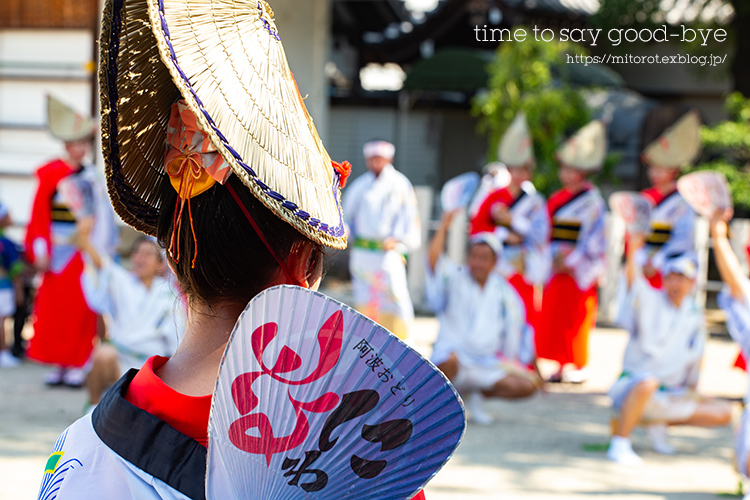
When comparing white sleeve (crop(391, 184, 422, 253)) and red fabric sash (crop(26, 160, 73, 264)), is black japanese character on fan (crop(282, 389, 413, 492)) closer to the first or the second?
red fabric sash (crop(26, 160, 73, 264))

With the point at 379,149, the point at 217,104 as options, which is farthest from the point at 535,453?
the point at 217,104

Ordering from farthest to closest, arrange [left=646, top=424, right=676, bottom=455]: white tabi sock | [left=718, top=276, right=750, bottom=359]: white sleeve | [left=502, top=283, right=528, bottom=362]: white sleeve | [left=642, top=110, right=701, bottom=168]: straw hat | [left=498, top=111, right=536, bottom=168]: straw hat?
[left=498, top=111, right=536, bottom=168]: straw hat, [left=642, top=110, right=701, bottom=168]: straw hat, [left=502, top=283, right=528, bottom=362]: white sleeve, [left=646, top=424, right=676, bottom=455]: white tabi sock, [left=718, top=276, right=750, bottom=359]: white sleeve

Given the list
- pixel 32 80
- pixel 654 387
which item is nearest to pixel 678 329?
pixel 654 387

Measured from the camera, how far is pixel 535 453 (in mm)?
4371

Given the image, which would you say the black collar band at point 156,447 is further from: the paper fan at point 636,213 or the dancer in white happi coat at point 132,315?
the paper fan at point 636,213

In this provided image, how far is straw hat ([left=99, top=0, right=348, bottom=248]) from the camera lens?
33.7 inches

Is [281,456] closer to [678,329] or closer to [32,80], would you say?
[678,329]

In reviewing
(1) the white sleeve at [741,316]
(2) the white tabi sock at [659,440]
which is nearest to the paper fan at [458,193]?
(2) the white tabi sock at [659,440]

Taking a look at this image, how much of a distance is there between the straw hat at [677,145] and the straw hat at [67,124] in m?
3.81

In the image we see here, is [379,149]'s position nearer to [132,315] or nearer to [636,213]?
[636,213]

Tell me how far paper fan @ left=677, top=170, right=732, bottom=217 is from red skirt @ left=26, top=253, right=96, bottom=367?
3806 mm

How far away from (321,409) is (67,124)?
5039 millimetres

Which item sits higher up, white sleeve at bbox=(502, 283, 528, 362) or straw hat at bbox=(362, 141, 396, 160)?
straw hat at bbox=(362, 141, 396, 160)

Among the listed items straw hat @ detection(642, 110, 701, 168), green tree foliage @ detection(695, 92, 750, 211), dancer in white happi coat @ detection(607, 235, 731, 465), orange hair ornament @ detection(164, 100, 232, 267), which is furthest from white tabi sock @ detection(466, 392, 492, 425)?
green tree foliage @ detection(695, 92, 750, 211)
